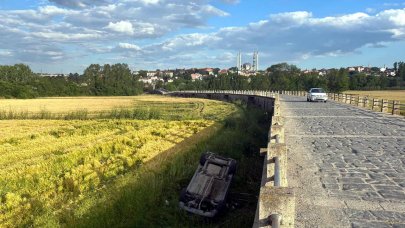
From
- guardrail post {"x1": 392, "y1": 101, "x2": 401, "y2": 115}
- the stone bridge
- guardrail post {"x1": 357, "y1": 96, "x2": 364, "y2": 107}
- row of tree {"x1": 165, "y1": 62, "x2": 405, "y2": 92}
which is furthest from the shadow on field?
row of tree {"x1": 165, "y1": 62, "x2": 405, "y2": 92}

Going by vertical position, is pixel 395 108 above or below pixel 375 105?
above

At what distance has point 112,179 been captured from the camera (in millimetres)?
12234

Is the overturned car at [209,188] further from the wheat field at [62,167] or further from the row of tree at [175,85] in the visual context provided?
the row of tree at [175,85]

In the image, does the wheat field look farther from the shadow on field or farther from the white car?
the white car

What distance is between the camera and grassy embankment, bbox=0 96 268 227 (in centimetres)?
902

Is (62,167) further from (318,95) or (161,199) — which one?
(318,95)

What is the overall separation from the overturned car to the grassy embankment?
0.90 feet

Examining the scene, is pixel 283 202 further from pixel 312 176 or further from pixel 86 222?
pixel 86 222

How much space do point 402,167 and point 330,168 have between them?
1.64m

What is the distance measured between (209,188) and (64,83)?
13505 centimetres

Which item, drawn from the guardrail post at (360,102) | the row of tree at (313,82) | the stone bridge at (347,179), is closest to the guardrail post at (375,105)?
the guardrail post at (360,102)

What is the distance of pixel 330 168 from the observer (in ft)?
29.9

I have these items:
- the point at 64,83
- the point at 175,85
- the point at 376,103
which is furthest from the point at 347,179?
the point at 175,85

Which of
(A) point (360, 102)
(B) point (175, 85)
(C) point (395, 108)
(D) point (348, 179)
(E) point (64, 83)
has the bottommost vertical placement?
(B) point (175, 85)
